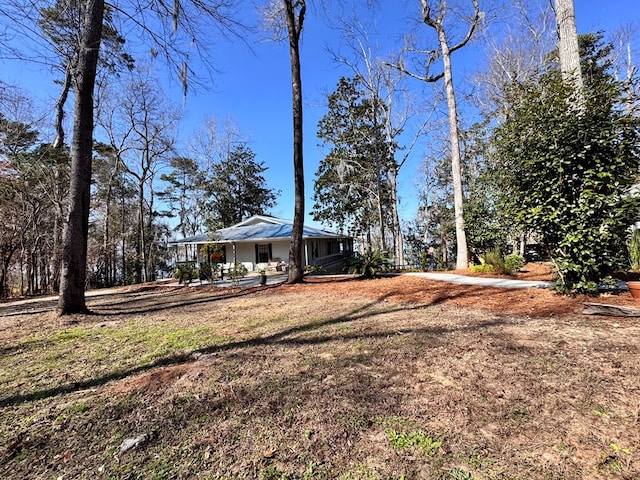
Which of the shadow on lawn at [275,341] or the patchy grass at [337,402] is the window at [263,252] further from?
the patchy grass at [337,402]

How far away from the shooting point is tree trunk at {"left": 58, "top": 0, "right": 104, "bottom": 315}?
17.5 ft

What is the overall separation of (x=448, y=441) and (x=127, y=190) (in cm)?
2832

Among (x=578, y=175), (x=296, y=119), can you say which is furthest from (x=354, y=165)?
(x=578, y=175)

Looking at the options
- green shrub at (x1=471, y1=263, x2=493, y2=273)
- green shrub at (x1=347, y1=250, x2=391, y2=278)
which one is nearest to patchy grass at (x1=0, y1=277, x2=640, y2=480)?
green shrub at (x1=471, y1=263, x2=493, y2=273)

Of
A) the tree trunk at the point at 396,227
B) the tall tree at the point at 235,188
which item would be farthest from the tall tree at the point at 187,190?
the tree trunk at the point at 396,227

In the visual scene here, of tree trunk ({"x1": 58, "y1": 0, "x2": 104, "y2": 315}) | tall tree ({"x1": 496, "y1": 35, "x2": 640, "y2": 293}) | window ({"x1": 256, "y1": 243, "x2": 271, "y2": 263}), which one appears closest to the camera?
tall tree ({"x1": 496, "y1": 35, "x2": 640, "y2": 293})

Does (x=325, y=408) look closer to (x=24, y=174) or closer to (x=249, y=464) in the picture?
(x=249, y=464)

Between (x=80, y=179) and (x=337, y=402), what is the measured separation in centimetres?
634

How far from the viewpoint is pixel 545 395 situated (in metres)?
2.00

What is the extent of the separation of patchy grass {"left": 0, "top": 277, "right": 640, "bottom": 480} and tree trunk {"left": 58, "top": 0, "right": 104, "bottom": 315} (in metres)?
1.60

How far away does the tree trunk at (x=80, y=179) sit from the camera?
5.34 metres

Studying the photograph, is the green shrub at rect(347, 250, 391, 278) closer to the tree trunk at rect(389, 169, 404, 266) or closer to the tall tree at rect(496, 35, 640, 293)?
the tall tree at rect(496, 35, 640, 293)

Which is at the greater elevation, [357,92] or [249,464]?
[357,92]

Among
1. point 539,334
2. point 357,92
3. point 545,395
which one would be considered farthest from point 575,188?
point 357,92
